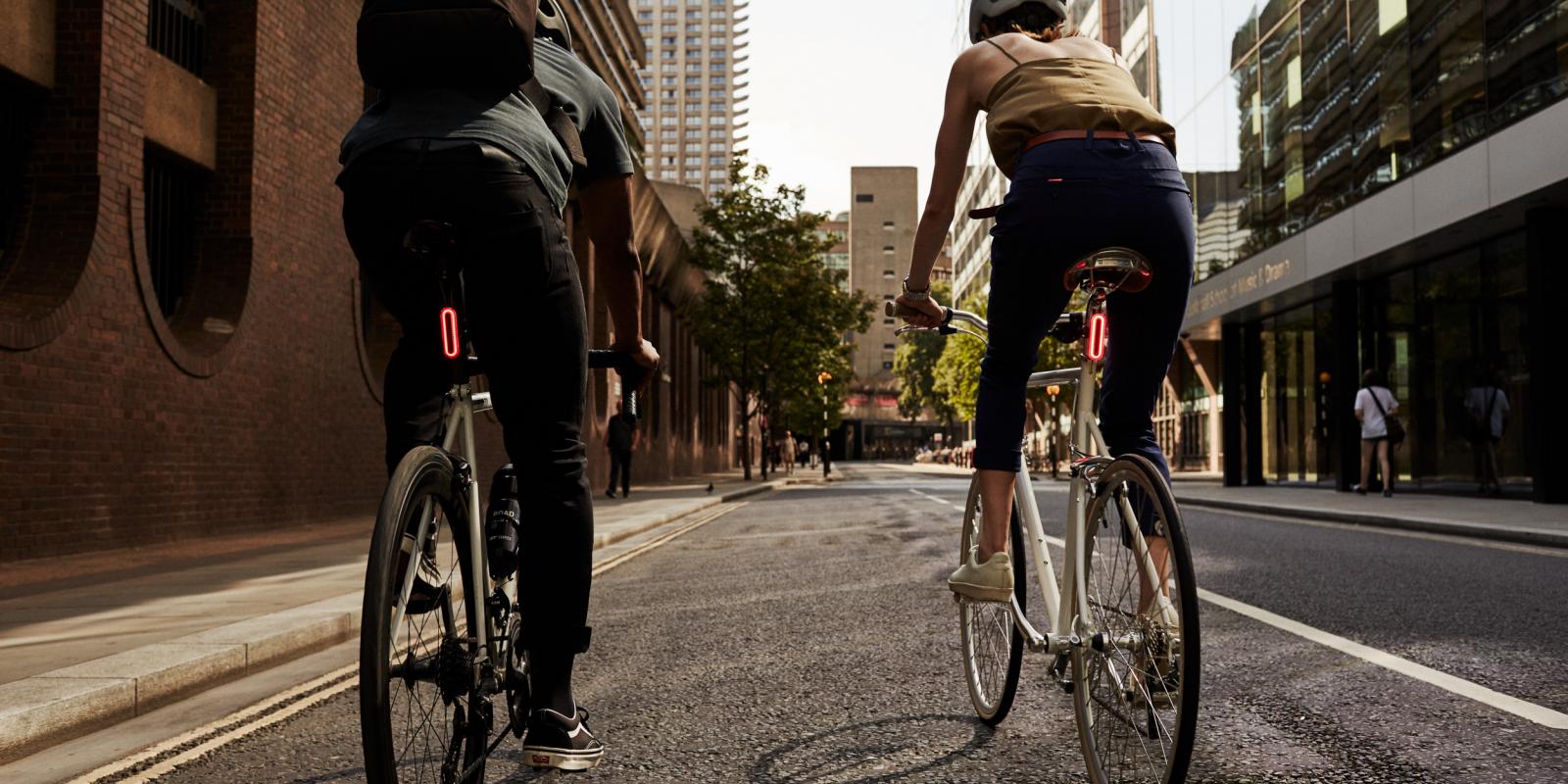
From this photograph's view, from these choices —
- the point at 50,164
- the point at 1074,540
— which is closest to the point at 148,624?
the point at 1074,540

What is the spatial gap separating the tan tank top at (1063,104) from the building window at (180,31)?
10.9 metres

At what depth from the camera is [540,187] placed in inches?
97.3

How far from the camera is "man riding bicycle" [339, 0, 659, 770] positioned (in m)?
2.34

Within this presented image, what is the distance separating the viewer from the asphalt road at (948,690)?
308cm

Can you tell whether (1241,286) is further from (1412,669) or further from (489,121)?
(489,121)

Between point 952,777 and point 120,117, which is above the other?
point 120,117

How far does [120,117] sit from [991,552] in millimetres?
9162

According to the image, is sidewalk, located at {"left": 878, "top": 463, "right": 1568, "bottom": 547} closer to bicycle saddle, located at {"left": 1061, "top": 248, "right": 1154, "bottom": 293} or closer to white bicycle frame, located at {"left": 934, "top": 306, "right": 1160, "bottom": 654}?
white bicycle frame, located at {"left": 934, "top": 306, "right": 1160, "bottom": 654}

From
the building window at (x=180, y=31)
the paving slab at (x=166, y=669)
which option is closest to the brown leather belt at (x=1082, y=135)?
the paving slab at (x=166, y=669)

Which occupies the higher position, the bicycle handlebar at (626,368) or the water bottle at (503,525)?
the bicycle handlebar at (626,368)

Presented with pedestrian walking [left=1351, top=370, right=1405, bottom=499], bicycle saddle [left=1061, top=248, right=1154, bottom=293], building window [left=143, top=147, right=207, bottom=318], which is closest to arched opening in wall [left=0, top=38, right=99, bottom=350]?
building window [left=143, top=147, right=207, bottom=318]

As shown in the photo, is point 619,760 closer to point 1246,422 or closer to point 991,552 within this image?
point 991,552

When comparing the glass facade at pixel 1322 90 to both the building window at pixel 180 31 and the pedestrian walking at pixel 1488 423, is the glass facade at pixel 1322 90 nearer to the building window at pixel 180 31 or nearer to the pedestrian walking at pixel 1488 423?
the pedestrian walking at pixel 1488 423

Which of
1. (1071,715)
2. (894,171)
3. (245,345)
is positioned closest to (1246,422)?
(245,345)
